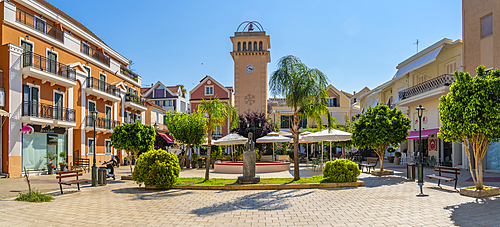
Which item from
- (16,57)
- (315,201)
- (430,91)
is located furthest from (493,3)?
(16,57)

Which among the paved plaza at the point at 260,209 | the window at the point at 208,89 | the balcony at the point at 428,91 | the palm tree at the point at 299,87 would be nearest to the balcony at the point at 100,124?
the paved plaza at the point at 260,209

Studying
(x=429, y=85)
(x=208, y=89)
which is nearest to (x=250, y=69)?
(x=208, y=89)

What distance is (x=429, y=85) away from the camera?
77.7 ft

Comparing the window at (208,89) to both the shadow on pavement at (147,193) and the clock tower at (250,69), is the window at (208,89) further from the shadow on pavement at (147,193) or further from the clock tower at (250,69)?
the shadow on pavement at (147,193)

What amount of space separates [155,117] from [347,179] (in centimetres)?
3399

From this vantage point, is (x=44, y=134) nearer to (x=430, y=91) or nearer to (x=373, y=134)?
(x=373, y=134)

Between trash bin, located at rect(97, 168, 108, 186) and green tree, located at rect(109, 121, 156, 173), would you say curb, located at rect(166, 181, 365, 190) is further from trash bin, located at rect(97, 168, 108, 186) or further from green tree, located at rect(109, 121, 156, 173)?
green tree, located at rect(109, 121, 156, 173)

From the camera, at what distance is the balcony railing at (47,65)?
19236 mm

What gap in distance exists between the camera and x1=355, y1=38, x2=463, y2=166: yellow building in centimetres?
2252

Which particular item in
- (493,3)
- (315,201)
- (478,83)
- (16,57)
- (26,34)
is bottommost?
(315,201)

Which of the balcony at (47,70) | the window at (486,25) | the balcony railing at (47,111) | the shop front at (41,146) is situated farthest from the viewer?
the shop front at (41,146)

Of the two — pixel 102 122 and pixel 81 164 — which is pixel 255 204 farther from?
pixel 102 122

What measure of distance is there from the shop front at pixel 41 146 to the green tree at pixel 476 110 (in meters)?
20.6

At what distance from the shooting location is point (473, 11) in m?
19.9
